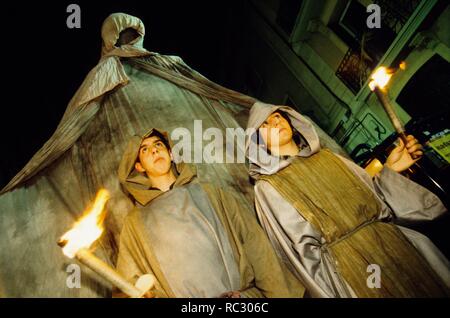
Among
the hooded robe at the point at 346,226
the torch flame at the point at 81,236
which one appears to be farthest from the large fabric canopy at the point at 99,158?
the torch flame at the point at 81,236

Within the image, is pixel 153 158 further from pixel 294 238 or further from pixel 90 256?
pixel 294 238

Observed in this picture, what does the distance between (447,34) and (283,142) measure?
541 cm

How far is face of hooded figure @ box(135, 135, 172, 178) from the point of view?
2.94 meters

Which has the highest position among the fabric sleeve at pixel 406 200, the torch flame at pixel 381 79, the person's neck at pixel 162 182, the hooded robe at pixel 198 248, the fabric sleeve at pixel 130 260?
the torch flame at pixel 381 79

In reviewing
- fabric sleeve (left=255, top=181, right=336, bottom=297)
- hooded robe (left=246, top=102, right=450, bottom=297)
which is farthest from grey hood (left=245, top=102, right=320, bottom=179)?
fabric sleeve (left=255, top=181, right=336, bottom=297)

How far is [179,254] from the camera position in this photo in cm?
231

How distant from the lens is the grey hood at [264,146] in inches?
121

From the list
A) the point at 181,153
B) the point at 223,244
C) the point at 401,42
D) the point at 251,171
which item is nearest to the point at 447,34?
the point at 401,42

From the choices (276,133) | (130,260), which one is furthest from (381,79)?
(130,260)

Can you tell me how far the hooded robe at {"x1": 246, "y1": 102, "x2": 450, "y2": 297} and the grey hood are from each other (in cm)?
2

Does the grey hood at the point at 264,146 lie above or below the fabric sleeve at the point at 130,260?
above

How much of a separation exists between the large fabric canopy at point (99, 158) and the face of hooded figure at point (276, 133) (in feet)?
2.61

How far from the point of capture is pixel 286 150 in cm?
328

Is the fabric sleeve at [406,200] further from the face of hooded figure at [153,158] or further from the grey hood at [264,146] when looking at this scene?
the face of hooded figure at [153,158]
